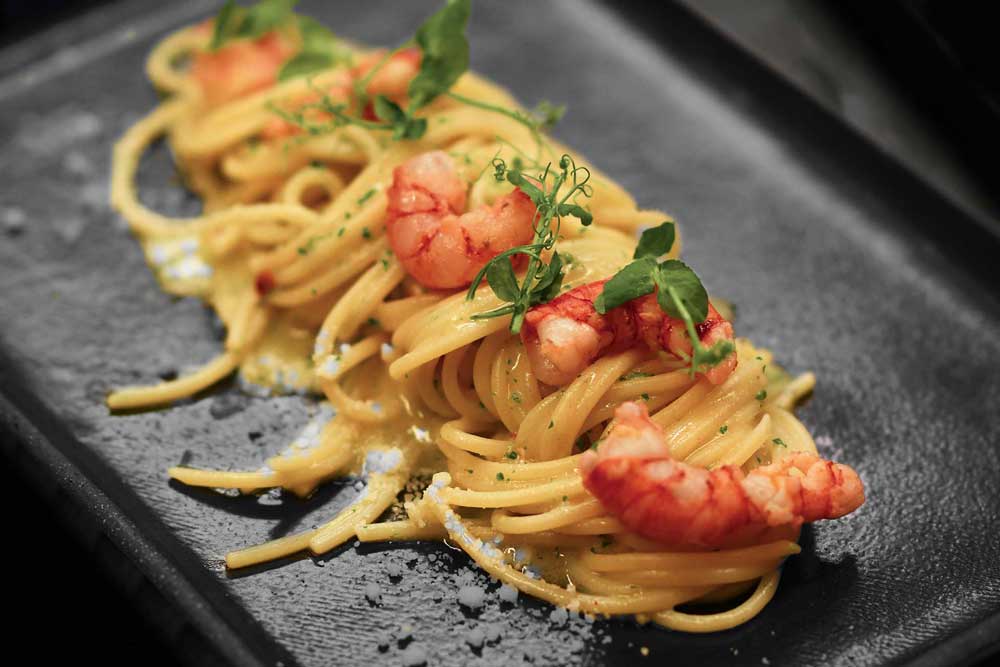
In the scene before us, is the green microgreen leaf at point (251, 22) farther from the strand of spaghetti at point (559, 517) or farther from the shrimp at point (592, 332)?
the strand of spaghetti at point (559, 517)

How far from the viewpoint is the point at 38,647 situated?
15.2 ft

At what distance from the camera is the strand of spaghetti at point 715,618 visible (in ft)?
12.3

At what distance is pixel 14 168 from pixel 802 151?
3897 millimetres

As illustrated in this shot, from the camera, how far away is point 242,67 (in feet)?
17.9

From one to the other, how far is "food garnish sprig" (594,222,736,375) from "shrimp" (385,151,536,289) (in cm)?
48

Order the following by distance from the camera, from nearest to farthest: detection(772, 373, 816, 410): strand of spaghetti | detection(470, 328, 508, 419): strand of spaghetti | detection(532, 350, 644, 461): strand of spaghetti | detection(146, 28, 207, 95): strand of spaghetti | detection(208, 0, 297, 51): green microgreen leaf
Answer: detection(532, 350, 644, 461): strand of spaghetti < detection(470, 328, 508, 419): strand of spaghetti < detection(772, 373, 816, 410): strand of spaghetti < detection(208, 0, 297, 51): green microgreen leaf < detection(146, 28, 207, 95): strand of spaghetti

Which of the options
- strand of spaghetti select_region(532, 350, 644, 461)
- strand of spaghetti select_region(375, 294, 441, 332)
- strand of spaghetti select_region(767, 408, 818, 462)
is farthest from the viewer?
strand of spaghetti select_region(375, 294, 441, 332)

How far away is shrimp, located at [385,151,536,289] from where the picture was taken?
410 cm

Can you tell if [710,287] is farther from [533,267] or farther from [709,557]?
[709,557]

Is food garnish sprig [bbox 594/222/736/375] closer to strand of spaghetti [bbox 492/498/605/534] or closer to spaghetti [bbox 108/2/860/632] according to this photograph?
spaghetti [bbox 108/2/860/632]

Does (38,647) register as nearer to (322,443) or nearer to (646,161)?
(322,443)

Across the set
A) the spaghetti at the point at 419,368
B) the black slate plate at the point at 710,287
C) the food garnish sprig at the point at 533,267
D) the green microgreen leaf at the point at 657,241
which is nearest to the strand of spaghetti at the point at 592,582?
the spaghetti at the point at 419,368

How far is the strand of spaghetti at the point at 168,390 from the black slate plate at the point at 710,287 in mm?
61

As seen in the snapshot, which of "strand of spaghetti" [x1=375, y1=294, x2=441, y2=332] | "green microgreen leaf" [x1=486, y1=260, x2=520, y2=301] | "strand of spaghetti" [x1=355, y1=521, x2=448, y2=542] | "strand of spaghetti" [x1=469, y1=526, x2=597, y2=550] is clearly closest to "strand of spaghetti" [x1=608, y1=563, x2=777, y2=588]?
"strand of spaghetti" [x1=469, y1=526, x2=597, y2=550]
